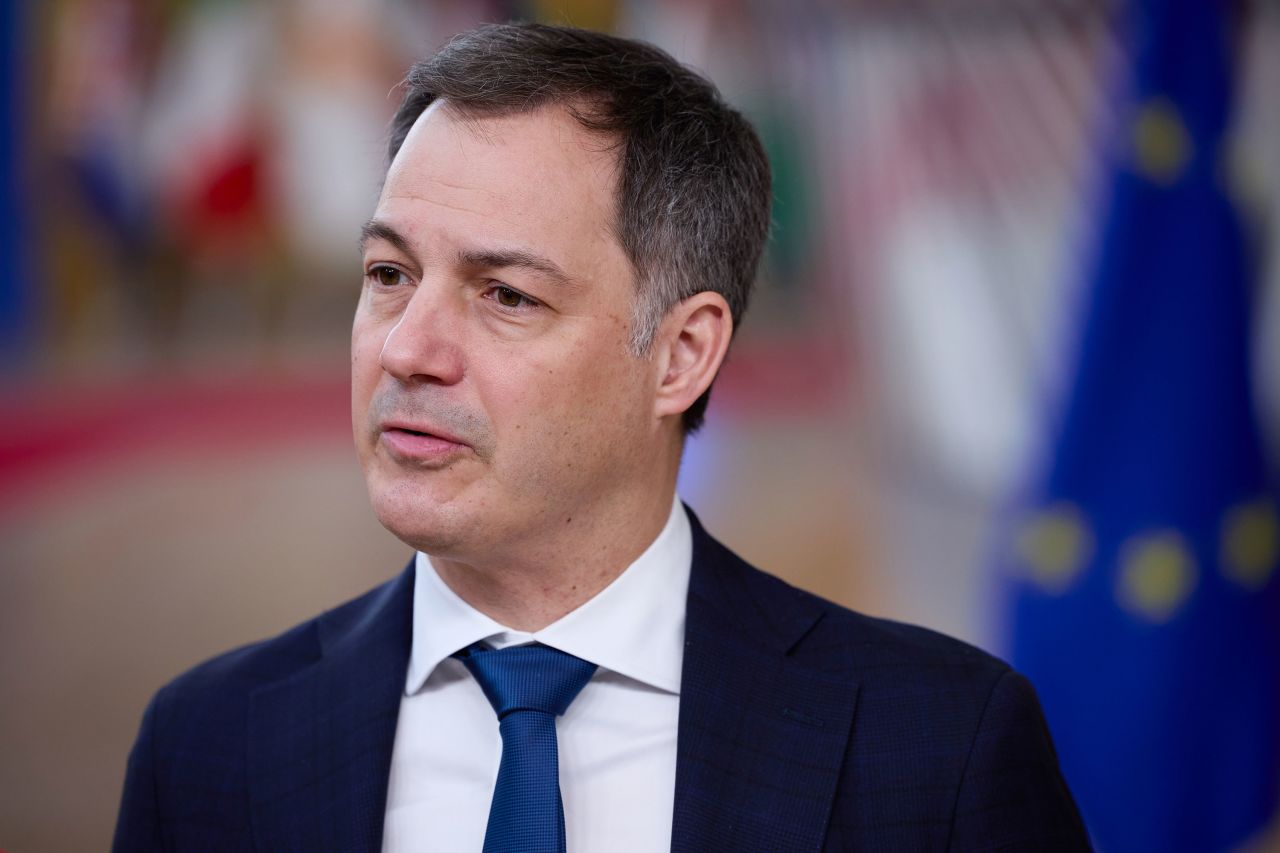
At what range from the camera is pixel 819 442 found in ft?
32.6

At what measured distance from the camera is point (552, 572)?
183 centimetres

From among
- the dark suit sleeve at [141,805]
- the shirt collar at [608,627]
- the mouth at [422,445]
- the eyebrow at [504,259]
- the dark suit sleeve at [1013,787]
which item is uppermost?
the eyebrow at [504,259]

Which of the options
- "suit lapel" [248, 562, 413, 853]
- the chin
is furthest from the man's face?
"suit lapel" [248, 562, 413, 853]

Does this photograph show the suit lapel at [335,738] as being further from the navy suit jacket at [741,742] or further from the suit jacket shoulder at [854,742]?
the suit jacket shoulder at [854,742]

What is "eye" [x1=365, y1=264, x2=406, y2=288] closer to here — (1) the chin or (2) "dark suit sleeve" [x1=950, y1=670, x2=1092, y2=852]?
(1) the chin

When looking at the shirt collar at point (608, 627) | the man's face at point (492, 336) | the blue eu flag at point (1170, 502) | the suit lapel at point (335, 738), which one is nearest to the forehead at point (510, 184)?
the man's face at point (492, 336)

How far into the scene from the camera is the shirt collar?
1.80 m

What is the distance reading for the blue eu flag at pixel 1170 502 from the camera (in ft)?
11.6

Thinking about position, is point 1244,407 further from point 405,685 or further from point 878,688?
point 405,685

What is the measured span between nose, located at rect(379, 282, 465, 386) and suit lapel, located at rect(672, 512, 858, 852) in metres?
0.47

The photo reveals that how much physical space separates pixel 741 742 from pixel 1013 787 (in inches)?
13.7

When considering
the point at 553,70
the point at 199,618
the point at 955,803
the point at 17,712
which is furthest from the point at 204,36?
the point at 955,803

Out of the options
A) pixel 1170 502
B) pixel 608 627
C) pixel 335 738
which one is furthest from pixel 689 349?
pixel 1170 502

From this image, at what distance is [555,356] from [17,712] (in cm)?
455
